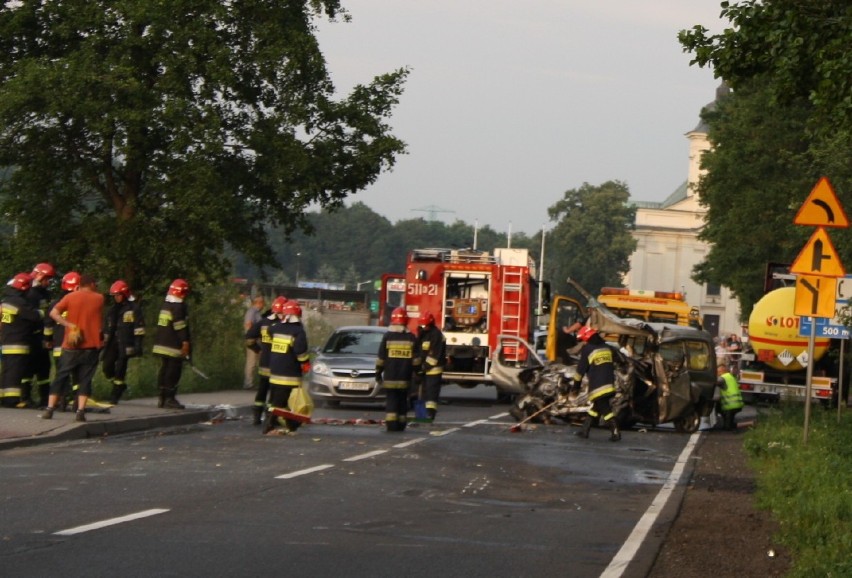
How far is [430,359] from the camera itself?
23.6 m

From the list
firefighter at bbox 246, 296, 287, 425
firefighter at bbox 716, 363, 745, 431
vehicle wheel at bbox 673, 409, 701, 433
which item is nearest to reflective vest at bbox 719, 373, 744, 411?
firefighter at bbox 716, 363, 745, 431

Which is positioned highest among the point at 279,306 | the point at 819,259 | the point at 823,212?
the point at 823,212

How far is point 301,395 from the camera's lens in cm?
1995

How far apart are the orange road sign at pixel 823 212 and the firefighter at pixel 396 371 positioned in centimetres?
655

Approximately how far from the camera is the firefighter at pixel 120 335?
22109 millimetres

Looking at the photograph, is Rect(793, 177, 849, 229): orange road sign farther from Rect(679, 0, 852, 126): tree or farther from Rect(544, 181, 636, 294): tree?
Rect(544, 181, 636, 294): tree

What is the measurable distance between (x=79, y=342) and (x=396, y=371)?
4.52m

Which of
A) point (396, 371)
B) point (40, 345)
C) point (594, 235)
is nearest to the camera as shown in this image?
point (40, 345)

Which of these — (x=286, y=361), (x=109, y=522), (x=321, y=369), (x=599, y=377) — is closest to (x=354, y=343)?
(x=321, y=369)

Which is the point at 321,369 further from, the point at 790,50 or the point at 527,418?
the point at 790,50

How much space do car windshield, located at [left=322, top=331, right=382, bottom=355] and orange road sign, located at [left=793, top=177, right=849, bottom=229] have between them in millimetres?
13687

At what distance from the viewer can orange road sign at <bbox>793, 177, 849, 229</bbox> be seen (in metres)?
16.5

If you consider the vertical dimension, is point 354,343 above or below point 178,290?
below

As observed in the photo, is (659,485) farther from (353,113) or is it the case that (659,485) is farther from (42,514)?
(353,113)
